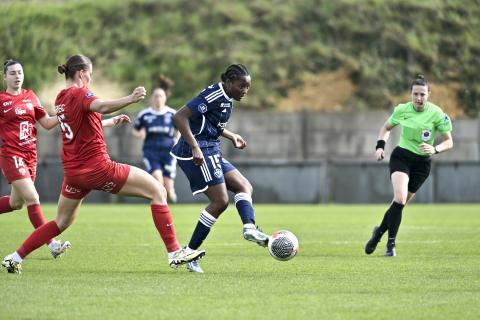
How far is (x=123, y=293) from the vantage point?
336 inches

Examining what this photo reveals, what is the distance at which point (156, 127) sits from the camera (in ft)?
68.1

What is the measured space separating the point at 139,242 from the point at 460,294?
6.60 meters

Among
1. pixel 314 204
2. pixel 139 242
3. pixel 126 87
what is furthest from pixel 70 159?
pixel 126 87

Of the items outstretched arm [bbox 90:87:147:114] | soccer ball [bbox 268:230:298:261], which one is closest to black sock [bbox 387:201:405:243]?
soccer ball [bbox 268:230:298:261]

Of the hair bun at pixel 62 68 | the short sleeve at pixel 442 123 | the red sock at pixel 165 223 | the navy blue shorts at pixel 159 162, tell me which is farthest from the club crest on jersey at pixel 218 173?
the navy blue shorts at pixel 159 162

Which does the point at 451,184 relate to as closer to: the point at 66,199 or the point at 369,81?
the point at 369,81

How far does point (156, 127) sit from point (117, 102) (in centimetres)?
1152

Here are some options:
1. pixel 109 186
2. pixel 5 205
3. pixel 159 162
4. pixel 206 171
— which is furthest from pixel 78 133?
pixel 159 162

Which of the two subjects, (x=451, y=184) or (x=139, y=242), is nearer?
(x=139, y=242)

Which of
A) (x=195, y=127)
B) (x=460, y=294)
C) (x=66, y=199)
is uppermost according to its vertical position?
(x=195, y=127)

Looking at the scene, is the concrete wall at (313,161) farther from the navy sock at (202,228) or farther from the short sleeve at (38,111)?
the navy sock at (202,228)

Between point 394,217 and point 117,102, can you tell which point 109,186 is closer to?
point 117,102

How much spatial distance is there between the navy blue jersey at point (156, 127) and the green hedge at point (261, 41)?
47.9 ft

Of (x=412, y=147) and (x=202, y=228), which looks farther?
(x=412, y=147)
